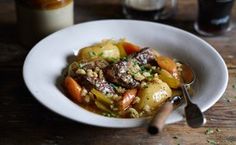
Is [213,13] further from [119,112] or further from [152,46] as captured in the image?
[119,112]

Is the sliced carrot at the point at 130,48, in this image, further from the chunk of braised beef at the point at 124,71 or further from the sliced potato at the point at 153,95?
the sliced potato at the point at 153,95

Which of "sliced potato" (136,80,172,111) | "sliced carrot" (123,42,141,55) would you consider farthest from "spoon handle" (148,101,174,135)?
"sliced carrot" (123,42,141,55)

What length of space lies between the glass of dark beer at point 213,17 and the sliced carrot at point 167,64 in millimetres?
289

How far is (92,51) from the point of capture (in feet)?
4.17

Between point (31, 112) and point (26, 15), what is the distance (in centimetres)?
33

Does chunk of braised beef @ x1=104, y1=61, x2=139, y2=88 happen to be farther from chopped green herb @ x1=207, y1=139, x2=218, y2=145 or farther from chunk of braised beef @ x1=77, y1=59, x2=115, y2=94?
chopped green herb @ x1=207, y1=139, x2=218, y2=145

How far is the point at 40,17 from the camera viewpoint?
136 cm

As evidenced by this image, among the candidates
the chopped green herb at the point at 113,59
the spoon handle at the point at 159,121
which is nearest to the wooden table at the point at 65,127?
the spoon handle at the point at 159,121

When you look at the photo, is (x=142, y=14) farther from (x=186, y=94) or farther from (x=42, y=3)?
(x=186, y=94)

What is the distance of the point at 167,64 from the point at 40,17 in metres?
0.39

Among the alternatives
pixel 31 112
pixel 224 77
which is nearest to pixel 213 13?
pixel 224 77

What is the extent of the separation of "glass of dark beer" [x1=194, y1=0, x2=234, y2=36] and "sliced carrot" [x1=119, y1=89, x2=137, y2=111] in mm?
456

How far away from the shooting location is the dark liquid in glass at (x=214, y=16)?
145 centimetres

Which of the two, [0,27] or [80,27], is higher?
[80,27]
